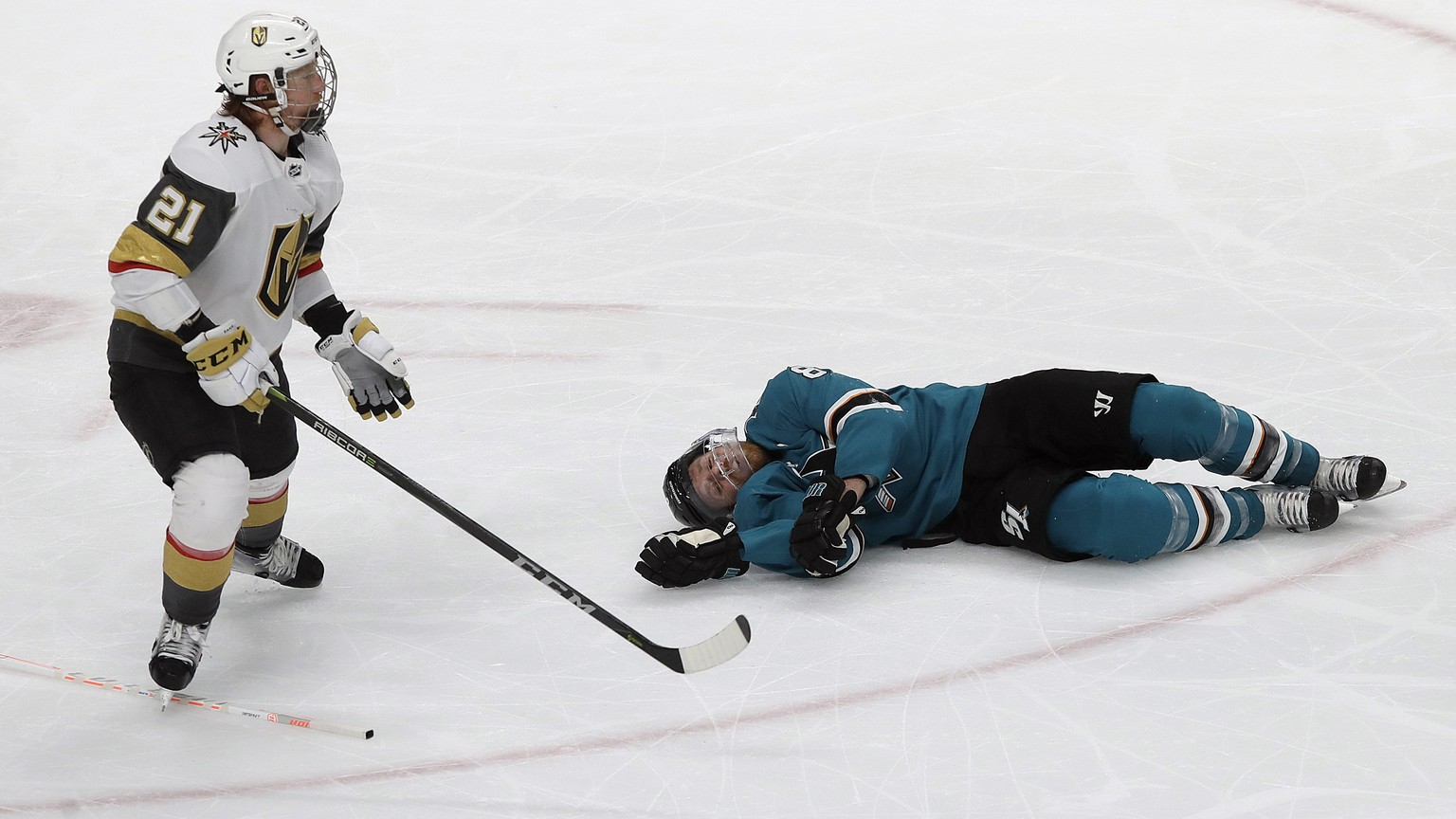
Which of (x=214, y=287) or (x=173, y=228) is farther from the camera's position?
(x=214, y=287)

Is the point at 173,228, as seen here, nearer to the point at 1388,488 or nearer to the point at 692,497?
the point at 692,497

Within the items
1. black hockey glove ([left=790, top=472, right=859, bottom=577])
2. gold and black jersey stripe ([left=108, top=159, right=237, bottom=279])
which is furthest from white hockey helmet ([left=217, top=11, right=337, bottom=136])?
black hockey glove ([left=790, top=472, right=859, bottom=577])

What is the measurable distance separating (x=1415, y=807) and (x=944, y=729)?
74 centimetres

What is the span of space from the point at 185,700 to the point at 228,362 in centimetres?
65

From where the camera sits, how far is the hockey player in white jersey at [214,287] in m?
2.54

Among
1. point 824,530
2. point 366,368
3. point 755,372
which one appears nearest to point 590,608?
point 824,530

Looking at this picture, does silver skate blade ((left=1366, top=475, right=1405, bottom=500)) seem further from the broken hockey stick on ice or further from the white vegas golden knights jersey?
the white vegas golden knights jersey

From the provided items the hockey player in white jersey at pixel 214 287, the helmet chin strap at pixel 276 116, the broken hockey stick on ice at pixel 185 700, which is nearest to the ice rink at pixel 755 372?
the broken hockey stick on ice at pixel 185 700

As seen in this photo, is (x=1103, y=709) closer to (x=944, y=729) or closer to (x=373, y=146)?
(x=944, y=729)

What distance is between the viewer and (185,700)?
8.89 feet

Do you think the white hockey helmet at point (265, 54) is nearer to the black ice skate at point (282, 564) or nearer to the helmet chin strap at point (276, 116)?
the helmet chin strap at point (276, 116)

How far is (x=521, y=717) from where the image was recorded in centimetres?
263

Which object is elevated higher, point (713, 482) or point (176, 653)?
point (713, 482)

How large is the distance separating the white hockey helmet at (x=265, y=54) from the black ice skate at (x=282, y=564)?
3.09 feet
